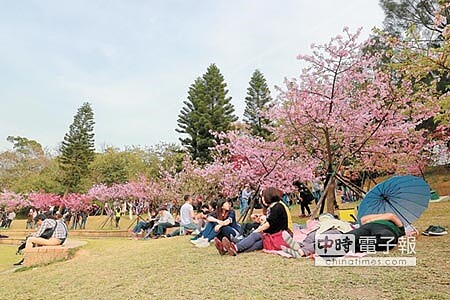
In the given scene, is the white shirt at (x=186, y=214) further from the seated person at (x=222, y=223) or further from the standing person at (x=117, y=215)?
the standing person at (x=117, y=215)

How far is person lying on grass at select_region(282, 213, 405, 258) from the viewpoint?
385 centimetres

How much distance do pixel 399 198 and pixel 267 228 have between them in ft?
4.93

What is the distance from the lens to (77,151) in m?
26.3

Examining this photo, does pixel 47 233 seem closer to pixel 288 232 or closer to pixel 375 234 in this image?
pixel 288 232

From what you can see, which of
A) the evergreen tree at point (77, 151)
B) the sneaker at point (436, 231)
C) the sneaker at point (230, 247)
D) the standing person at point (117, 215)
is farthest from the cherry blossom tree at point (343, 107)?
the evergreen tree at point (77, 151)

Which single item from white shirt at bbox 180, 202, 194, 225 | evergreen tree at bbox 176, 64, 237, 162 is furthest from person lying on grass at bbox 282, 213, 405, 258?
evergreen tree at bbox 176, 64, 237, 162

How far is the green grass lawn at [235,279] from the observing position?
9.02 ft

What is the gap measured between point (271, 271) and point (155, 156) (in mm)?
24309

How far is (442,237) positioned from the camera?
4828 mm

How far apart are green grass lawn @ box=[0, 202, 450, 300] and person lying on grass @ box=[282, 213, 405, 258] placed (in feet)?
0.63

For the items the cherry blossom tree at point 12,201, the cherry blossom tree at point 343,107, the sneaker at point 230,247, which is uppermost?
the cherry blossom tree at point 343,107

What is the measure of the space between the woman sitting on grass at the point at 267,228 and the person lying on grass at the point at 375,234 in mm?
310

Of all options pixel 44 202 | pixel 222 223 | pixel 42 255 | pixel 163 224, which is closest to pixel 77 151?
pixel 44 202

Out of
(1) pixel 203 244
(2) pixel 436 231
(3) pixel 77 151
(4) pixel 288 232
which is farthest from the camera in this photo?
(3) pixel 77 151
